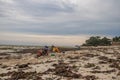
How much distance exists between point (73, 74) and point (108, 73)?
3321 millimetres

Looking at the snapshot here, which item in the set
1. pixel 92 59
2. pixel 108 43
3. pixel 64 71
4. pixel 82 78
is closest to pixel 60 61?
pixel 92 59

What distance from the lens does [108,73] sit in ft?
88.8

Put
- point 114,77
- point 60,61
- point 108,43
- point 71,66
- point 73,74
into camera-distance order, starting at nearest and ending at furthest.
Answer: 1. point 114,77
2. point 73,74
3. point 71,66
4. point 60,61
5. point 108,43

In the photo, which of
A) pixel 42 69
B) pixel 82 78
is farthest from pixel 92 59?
pixel 82 78

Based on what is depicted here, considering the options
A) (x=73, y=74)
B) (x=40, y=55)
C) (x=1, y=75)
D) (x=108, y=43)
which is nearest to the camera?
(x=73, y=74)

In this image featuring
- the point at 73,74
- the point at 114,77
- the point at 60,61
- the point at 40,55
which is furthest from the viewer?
the point at 40,55

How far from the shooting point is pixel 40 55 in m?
43.5

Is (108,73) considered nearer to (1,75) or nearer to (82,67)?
(82,67)

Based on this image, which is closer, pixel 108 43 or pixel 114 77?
pixel 114 77

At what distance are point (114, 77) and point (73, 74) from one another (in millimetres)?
3874

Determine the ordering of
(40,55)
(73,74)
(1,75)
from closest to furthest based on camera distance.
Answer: (73,74)
(1,75)
(40,55)

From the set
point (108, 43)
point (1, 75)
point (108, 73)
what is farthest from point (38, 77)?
point (108, 43)

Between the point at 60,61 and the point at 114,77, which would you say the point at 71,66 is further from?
the point at 114,77

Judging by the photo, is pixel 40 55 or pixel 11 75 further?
pixel 40 55
